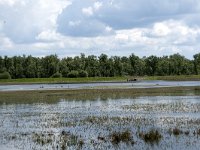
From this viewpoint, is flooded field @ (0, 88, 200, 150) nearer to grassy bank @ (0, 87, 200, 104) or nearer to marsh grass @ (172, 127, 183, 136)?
marsh grass @ (172, 127, 183, 136)

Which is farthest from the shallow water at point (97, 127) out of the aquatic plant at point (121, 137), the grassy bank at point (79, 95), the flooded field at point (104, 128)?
the grassy bank at point (79, 95)

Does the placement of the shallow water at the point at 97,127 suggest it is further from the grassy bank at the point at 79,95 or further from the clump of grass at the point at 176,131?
the grassy bank at the point at 79,95

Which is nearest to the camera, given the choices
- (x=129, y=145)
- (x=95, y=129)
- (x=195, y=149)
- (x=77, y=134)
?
(x=195, y=149)

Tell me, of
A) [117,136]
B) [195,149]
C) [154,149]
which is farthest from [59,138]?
[195,149]

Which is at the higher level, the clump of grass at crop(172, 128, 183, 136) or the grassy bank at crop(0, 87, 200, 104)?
the clump of grass at crop(172, 128, 183, 136)

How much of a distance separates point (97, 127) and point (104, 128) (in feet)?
3.10

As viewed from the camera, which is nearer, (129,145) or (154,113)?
(129,145)

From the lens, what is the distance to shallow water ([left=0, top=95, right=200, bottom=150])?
2967 cm

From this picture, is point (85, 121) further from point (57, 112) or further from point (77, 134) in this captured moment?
point (57, 112)

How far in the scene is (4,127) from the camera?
39812 millimetres

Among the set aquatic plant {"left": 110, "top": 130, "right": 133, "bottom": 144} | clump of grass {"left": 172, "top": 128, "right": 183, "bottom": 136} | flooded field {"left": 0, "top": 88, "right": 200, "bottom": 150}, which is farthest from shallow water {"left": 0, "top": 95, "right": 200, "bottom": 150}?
aquatic plant {"left": 110, "top": 130, "right": 133, "bottom": 144}

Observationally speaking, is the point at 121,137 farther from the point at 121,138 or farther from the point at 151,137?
the point at 151,137

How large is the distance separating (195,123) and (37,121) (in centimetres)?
1532

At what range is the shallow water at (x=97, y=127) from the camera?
29672 millimetres
